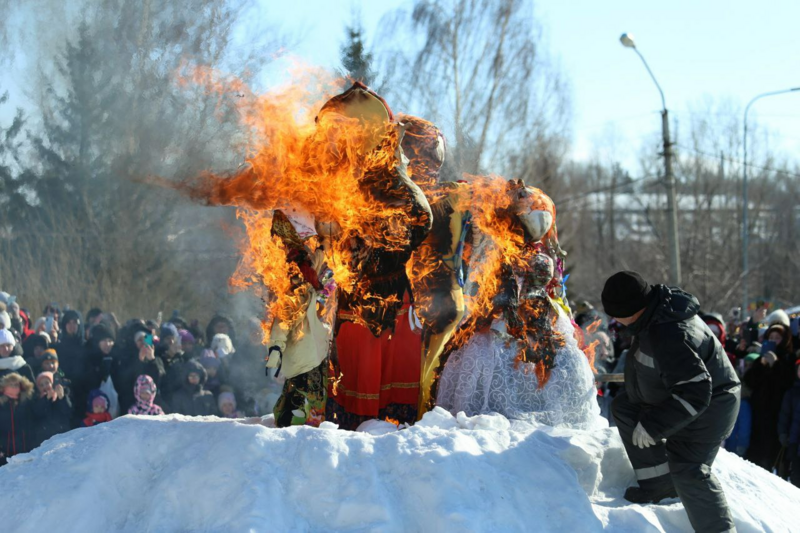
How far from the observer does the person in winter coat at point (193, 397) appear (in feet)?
24.5

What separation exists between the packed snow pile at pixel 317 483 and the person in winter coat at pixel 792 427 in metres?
3.62

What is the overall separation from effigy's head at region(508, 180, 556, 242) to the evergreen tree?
1.47m

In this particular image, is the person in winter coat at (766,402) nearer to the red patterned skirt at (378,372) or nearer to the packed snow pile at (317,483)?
the packed snow pile at (317,483)

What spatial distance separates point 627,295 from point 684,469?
89 cm

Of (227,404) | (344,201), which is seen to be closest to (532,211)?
(344,201)

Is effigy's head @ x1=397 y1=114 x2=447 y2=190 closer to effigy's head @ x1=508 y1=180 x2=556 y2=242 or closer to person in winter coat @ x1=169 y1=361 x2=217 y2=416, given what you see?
effigy's head @ x1=508 y1=180 x2=556 y2=242

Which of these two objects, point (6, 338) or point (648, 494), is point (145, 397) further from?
point (648, 494)

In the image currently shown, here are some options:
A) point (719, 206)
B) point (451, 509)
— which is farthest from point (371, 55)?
point (719, 206)

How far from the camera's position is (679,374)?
3527 mm

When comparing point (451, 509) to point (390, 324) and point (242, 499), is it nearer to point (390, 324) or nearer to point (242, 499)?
point (242, 499)

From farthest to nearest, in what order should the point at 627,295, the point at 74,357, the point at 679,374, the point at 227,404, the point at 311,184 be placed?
1. the point at 74,357
2. the point at 227,404
3. the point at 311,184
4. the point at 627,295
5. the point at 679,374

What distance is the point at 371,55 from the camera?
5.88m

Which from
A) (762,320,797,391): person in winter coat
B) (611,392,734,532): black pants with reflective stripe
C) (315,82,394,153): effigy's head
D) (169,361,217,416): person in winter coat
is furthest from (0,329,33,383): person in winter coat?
(762,320,797,391): person in winter coat

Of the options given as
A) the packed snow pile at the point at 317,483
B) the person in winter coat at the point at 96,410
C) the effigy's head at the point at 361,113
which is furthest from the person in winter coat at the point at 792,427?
the person in winter coat at the point at 96,410
